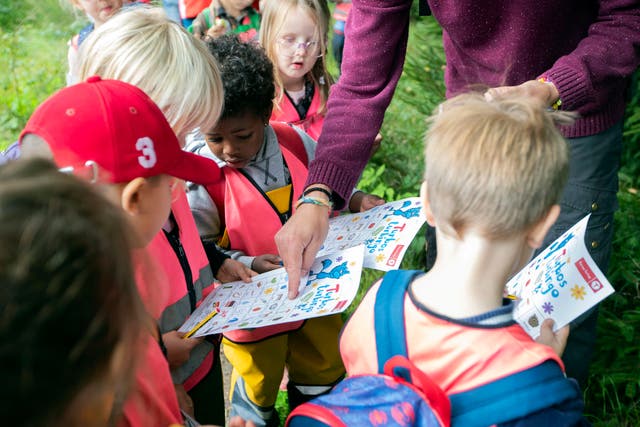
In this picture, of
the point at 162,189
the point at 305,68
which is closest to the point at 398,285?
the point at 162,189

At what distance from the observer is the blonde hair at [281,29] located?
10.8 ft

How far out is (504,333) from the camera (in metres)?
1.23

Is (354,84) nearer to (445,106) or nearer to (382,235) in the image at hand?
(382,235)

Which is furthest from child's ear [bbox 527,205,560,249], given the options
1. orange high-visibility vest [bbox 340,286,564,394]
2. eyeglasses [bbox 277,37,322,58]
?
eyeglasses [bbox 277,37,322,58]

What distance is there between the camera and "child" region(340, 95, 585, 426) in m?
1.22

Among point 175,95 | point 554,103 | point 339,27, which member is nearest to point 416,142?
point 339,27

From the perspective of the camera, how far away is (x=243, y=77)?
223 cm

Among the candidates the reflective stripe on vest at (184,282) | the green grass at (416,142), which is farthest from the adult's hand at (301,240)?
the green grass at (416,142)

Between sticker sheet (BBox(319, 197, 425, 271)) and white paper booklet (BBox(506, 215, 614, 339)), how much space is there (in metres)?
0.42

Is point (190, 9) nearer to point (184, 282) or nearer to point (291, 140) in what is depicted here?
point (291, 140)

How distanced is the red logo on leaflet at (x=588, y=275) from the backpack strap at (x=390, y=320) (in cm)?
50

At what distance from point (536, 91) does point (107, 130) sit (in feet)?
3.68

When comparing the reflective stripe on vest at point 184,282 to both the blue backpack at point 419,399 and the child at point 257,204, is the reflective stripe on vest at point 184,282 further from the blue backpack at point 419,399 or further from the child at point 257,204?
the blue backpack at point 419,399

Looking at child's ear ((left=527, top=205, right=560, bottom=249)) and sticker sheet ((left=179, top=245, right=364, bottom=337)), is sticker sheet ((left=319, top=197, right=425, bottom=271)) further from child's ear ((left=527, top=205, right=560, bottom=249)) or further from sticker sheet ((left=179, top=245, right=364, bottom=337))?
child's ear ((left=527, top=205, right=560, bottom=249))
